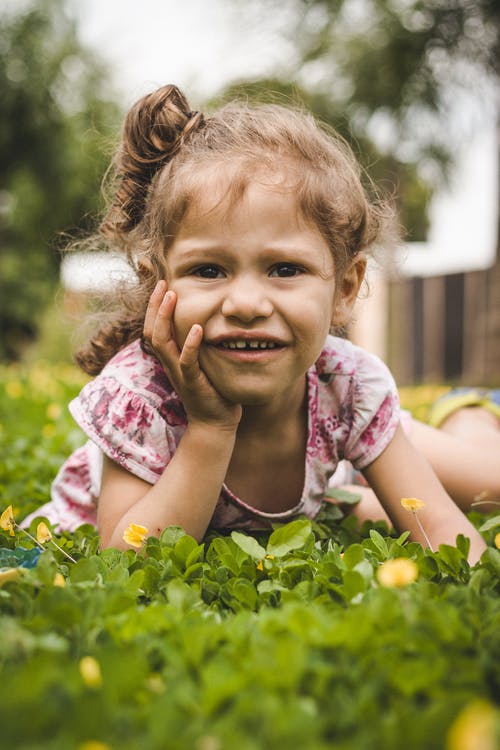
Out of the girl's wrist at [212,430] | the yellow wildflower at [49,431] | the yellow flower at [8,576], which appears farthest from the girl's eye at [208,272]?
the yellow wildflower at [49,431]

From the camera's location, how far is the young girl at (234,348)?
1943mm

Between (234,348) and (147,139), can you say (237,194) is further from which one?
(147,139)

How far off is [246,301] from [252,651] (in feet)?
3.04

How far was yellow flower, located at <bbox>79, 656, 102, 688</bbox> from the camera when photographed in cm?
103

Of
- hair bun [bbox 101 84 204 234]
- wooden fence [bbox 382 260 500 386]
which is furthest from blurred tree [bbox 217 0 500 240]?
hair bun [bbox 101 84 204 234]

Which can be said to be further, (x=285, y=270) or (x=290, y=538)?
(x=285, y=270)

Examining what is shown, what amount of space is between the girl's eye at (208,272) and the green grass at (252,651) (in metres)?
0.64

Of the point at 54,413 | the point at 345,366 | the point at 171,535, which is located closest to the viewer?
the point at 171,535

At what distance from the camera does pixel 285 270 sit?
197 cm

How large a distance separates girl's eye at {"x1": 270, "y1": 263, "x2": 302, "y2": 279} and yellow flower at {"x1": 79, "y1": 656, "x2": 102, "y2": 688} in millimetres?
1141

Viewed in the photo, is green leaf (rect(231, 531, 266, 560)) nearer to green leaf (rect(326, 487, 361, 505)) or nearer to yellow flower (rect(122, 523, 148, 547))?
yellow flower (rect(122, 523, 148, 547))

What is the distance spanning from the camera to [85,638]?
1.25 meters

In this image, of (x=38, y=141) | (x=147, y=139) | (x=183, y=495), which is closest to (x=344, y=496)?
(x=183, y=495)

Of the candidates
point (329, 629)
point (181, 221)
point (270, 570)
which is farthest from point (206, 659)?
point (181, 221)
